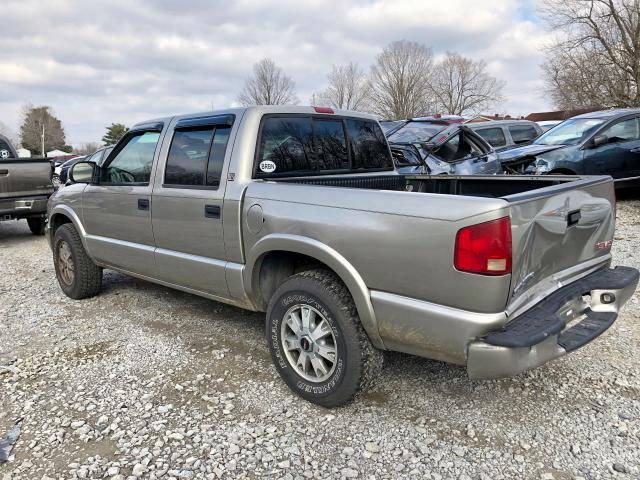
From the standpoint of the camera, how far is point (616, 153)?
28.8 ft

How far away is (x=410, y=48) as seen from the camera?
60594 millimetres

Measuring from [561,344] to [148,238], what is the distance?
319cm

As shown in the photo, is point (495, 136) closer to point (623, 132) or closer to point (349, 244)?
point (623, 132)

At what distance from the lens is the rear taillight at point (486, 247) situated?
2.35 metres

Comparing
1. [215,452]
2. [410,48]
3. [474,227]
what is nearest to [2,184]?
[215,452]

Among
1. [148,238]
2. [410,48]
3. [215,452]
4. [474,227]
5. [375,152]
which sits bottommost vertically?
[215,452]

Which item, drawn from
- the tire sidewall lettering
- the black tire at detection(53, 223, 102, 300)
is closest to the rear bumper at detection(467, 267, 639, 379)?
the tire sidewall lettering

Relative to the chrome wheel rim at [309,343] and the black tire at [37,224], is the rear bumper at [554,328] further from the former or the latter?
the black tire at [37,224]

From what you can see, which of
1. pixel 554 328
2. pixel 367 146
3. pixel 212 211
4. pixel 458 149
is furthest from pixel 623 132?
pixel 212 211

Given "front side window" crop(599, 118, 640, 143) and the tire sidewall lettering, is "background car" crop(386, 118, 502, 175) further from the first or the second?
the tire sidewall lettering

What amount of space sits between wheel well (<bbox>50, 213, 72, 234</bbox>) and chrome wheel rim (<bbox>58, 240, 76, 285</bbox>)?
0.89ft

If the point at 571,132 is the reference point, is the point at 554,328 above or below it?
below

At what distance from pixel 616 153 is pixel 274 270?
25.5 feet

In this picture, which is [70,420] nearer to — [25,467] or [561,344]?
[25,467]
